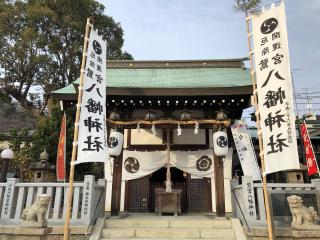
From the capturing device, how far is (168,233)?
302 inches

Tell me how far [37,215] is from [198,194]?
6.13 m

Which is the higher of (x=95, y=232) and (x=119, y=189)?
(x=119, y=189)

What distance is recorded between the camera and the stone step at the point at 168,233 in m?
7.62

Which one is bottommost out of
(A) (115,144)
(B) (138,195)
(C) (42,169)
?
(B) (138,195)

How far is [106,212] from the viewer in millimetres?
10203

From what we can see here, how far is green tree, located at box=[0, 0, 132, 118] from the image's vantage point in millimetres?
20109

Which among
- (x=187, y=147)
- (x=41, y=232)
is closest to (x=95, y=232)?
(x=41, y=232)

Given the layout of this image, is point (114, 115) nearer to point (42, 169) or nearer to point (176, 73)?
point (176, 73)

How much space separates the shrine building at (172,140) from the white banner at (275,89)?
10.8 ft

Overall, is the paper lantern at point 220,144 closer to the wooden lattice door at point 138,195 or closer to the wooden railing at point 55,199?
the wooden lattice door at point 138,195

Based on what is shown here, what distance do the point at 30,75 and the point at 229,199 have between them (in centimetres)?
1831

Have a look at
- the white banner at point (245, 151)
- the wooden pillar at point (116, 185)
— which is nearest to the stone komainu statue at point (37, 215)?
the wooden pillar at point (116, 185)

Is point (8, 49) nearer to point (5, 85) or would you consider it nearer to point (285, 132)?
point (5, 85)

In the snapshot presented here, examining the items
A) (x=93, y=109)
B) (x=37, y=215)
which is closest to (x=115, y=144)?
(x=93, y=109)
